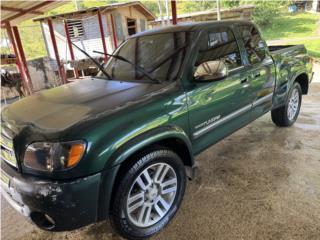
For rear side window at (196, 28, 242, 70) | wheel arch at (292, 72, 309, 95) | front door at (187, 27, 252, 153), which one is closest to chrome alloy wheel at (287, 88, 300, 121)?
wheel arch at (292, 72, 309, 95)

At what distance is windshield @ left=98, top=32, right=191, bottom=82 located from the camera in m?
2.53

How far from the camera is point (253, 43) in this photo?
3428 mm

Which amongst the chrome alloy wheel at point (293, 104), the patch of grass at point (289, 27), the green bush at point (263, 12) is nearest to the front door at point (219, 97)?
the chrome alloy wheel at point (293, 104)

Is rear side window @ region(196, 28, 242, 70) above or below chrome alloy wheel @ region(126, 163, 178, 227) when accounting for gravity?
above

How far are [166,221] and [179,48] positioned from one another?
1.68 meters

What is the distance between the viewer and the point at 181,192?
2.47m

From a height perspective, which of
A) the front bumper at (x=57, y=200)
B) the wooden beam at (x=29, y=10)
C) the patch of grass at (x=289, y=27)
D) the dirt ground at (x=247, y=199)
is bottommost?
the patch of grass at (x=289, y=27)

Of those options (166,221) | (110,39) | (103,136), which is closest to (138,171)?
(103,136)

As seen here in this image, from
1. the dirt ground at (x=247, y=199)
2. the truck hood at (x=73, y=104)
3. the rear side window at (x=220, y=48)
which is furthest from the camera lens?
the rear side window at (x=220, y=48)

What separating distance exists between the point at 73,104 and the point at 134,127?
2.08 ft

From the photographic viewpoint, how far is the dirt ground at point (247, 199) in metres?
2.24

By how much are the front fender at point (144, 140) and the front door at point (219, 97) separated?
0.81ft

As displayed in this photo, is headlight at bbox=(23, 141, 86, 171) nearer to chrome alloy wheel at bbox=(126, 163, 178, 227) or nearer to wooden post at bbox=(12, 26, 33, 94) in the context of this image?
chrome alloy wheel at bbox=(126, 163, 178, 227)

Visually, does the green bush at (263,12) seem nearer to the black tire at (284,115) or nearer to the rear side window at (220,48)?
the black tire at (284,115)
